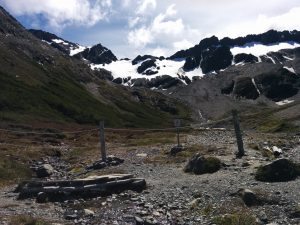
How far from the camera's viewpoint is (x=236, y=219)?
17.4 meters

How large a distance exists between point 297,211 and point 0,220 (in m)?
11.7

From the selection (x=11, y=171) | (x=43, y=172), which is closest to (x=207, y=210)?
(x=43, y=172)

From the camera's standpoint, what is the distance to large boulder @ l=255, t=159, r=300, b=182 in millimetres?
22625

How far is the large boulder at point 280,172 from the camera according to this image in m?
22.6

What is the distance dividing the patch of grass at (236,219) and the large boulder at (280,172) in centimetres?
493

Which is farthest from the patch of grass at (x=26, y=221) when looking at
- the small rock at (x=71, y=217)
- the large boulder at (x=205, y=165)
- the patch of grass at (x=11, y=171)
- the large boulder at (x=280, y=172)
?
the patch of grass at (x=11, y=171)

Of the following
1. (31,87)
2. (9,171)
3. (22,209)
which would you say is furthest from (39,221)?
(31,87)

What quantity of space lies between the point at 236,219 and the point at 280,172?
6.31 m

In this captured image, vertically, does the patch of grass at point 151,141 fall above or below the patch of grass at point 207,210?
above

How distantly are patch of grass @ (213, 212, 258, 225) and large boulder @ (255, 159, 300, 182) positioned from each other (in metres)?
4.93

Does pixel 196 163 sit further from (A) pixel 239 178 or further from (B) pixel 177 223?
(B) pixel 177 223

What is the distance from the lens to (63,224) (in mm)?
19047

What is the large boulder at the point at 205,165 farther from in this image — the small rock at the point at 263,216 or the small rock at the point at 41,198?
the small rock at the point at 41,198

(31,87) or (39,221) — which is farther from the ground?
(31,87)
